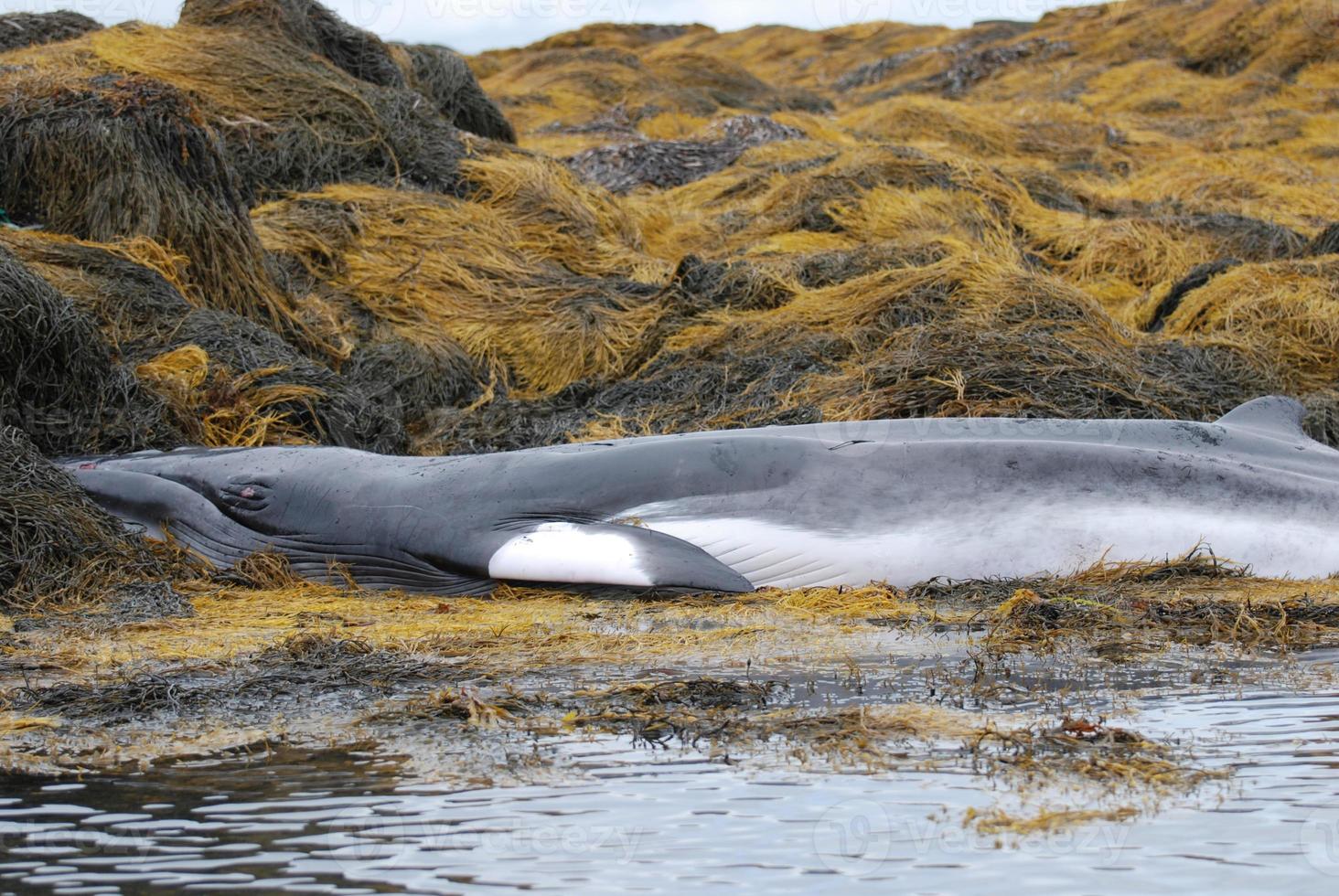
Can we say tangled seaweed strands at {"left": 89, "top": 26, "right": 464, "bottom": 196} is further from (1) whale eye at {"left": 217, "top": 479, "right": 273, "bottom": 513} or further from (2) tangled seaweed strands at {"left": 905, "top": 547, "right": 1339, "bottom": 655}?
(2) tangled seaweed strands at {"left": 905, "top": 547, "right": 1339, "bottom": 655}

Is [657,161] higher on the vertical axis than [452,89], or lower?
lower

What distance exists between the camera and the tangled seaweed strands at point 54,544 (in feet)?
17.4

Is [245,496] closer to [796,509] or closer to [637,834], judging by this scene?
[796,509]

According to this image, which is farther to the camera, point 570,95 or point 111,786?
point 570,95

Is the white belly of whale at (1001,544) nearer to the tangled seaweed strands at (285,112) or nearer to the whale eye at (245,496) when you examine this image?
the whale eye at (245,496)

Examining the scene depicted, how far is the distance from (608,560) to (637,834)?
2.79 m

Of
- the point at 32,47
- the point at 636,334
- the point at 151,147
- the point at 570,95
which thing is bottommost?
the point at 636,334

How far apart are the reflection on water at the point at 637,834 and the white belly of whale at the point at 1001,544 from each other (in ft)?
8.03

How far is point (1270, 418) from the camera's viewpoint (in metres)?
6.58

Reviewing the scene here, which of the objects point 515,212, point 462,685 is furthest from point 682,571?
point 515,212

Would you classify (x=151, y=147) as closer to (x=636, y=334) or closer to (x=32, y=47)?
(x=636, y=334)

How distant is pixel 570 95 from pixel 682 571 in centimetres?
2314

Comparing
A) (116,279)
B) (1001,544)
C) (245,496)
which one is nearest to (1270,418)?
(1001,544)

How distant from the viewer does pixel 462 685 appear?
3.83 m
